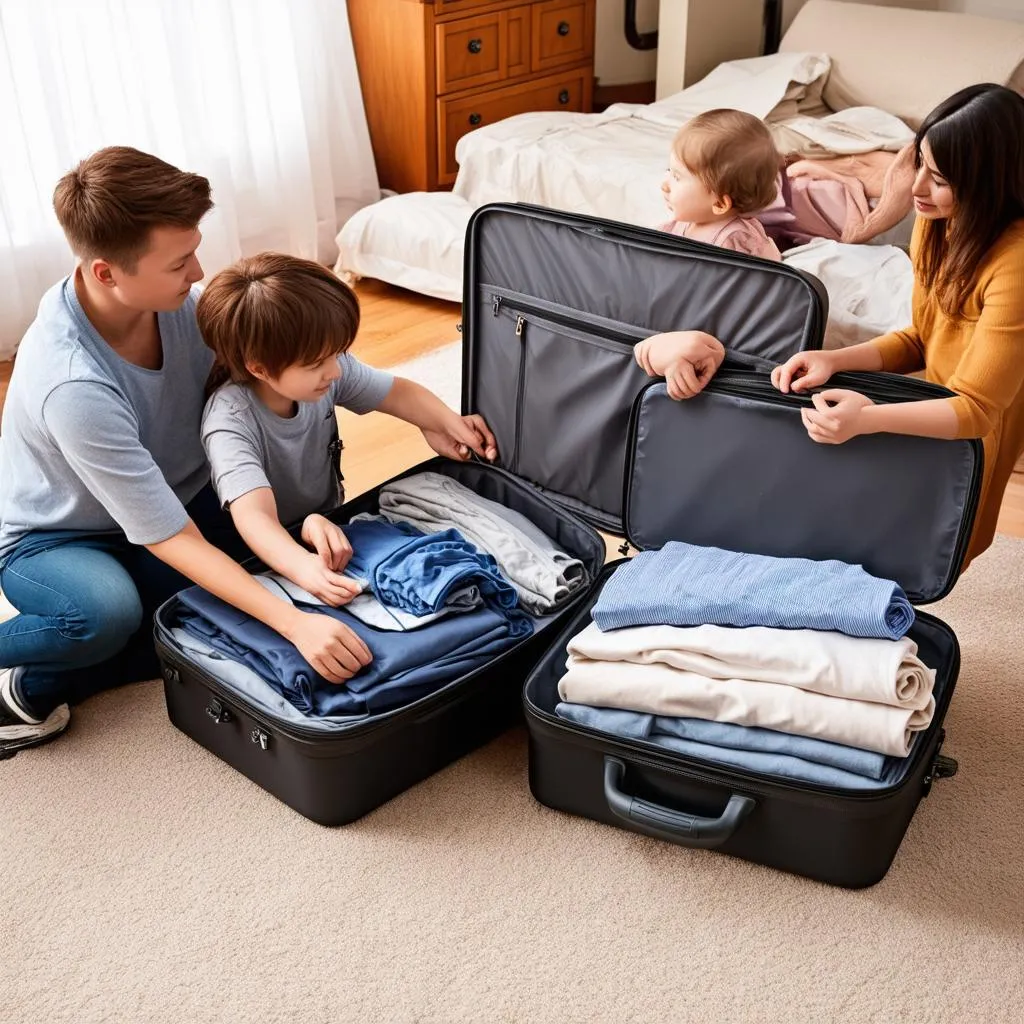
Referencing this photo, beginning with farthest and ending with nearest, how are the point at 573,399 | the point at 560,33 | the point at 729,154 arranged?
the point at 560,33 → the point at 729,154 → the point at 573,399

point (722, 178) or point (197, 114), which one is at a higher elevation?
point (722, 178)

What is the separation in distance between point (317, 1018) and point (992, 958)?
2.58 ft

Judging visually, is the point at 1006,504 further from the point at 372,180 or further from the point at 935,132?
the point at 372,180

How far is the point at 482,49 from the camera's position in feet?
12.1

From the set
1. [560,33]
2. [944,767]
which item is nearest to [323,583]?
[944,767]

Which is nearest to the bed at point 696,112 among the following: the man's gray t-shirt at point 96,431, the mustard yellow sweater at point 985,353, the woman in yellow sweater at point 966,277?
the mustard yellow sweater at point 985,353

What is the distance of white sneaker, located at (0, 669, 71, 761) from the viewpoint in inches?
69.8

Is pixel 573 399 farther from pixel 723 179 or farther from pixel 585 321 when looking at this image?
pixel 723 179

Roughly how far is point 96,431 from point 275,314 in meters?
0.28

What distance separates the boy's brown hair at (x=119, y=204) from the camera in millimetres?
1620

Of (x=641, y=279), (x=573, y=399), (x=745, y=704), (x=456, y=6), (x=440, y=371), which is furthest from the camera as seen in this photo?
(x=456, y=6)

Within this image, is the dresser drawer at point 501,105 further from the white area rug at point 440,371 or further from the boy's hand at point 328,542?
Result: the boy's hand at point 328,542

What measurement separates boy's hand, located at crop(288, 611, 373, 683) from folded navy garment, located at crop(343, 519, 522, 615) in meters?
0.11

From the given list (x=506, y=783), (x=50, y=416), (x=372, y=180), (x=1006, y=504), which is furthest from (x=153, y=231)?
(x=372, y=180)
